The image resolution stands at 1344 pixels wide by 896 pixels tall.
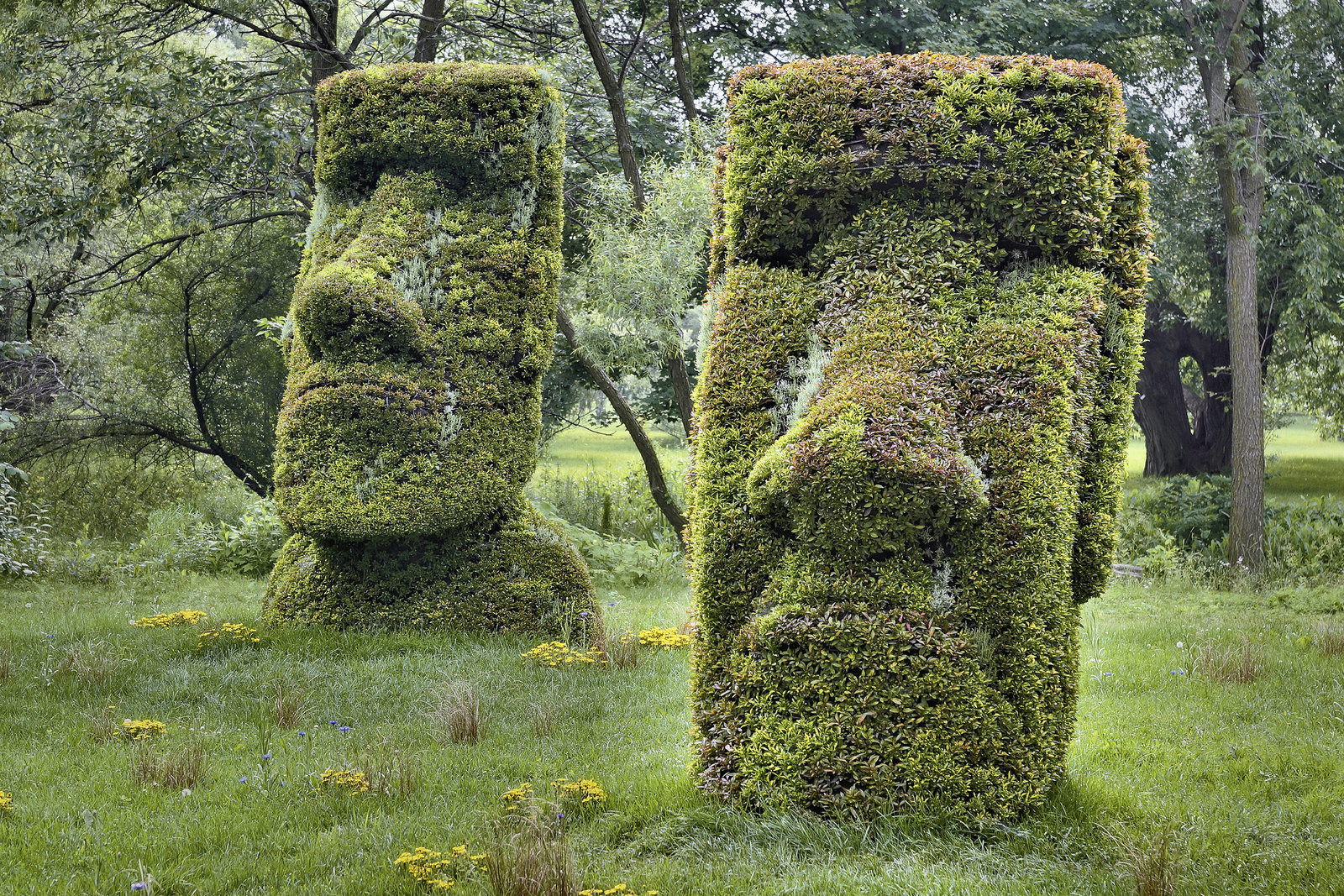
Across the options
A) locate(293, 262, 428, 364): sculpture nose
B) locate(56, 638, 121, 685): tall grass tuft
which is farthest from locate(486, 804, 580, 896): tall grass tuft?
locate(293, 262, 428, 364): sculpture nose

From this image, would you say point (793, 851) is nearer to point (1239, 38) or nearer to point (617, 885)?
point (617, 885)

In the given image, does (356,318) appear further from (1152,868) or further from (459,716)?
(1152,868)

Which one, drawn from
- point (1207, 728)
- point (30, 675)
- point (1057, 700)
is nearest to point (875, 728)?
point (1057, 700)

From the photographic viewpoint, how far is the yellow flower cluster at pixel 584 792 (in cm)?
469

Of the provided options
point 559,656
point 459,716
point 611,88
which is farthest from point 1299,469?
point 459,716

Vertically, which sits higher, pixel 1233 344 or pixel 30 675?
pixel 1233 344

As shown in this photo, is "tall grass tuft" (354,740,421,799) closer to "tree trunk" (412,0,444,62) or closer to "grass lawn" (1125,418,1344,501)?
"tree trunk" (412,0,444,62)

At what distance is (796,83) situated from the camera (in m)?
5.02

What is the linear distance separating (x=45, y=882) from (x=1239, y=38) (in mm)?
15014

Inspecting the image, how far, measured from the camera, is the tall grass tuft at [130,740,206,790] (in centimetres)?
494

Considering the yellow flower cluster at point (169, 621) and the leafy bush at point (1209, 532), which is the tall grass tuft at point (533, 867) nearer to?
the yellow flower cluster at point (169, 621)

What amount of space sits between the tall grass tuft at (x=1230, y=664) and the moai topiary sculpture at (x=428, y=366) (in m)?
4.40

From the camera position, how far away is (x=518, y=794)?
468cm

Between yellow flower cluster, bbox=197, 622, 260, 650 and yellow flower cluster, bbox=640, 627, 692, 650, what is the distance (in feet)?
9.62
